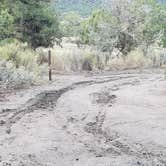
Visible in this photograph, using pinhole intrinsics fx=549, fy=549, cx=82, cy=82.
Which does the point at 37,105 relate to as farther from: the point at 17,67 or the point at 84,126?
the point at 17,67

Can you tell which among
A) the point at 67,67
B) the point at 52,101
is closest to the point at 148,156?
the point at 52,101

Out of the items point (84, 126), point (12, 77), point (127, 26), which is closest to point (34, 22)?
point (127, 26)

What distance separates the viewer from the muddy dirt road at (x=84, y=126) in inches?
395

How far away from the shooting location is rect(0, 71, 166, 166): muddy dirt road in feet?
32.9

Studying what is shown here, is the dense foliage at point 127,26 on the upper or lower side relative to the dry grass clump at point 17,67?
upper

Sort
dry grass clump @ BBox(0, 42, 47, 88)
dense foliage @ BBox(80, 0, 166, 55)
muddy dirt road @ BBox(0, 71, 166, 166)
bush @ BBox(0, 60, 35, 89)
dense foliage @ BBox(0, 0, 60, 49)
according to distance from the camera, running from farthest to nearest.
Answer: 1. dense foliage @ BBox(80, 0, 166, 55)
2. dense foliage @ BBox(0, 0, 60, 49)
3. dry grass clump @ BBox(0, 42, 47, 88)
4. bush @ BBox(0, 60, 35, 89)
5. muddy dirt road @ BBox(0, 71, 166, 166)

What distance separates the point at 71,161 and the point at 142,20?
23.0 metres

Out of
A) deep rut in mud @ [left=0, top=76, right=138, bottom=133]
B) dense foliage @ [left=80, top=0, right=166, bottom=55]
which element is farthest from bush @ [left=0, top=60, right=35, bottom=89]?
dense foliage @ [left=80, top=0, right=166, bottom=55]

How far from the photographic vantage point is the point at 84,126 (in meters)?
12.9

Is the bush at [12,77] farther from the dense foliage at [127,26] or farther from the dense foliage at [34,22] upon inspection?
the dense foliage at [127,26]

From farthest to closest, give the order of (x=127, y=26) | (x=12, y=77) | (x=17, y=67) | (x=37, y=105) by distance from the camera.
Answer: (x=127, y=26)
(x=17, y=67)
(x=12, y=77)
(x=37, y=105)

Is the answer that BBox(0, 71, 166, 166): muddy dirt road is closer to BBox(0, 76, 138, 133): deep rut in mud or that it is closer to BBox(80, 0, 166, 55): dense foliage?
BBox(0, 76, 138, 133): deep rut in mud

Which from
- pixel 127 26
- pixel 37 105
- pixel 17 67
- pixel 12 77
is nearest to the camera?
pixel 37 105

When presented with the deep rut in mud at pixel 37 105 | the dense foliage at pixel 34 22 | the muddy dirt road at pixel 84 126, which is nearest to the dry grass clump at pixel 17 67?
the muddy dirt road at pixel 84 126
